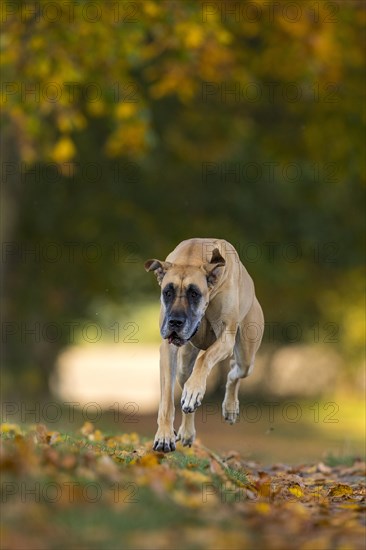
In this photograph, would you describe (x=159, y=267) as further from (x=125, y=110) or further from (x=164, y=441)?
(x=125, y=110)

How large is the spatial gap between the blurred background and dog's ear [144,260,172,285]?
5.12 meters

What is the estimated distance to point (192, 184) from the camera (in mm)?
23188

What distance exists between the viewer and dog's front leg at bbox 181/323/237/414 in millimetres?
8133

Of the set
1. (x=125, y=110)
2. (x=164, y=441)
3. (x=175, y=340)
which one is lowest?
(x=164, y=441)

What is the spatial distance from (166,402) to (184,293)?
86cm

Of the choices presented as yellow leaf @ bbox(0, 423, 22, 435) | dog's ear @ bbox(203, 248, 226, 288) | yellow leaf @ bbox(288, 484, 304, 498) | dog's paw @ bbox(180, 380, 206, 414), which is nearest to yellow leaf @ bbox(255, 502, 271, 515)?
yellow leaf @ bbox(288, 484, 304, 498)

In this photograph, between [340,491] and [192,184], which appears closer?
[340,491]

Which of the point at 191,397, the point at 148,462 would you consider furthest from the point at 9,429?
the point at 148,462

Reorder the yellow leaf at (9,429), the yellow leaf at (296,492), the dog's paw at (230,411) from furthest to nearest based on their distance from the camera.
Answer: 1. the dog's paw at (230,411)
2. the yellow leaf at (9,429)
3. the yellow leaf at (296,492)

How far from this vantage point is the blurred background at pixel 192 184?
16.1m

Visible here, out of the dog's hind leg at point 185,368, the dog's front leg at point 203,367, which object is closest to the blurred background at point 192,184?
the dog's hind leg at point 185,368

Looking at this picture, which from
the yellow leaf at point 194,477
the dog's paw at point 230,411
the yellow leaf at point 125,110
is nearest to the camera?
the yellow leaf at point 194,477

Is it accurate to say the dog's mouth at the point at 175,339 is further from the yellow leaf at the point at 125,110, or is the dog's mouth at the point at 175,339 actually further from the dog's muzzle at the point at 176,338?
the yellow leaf at the point at 125,110

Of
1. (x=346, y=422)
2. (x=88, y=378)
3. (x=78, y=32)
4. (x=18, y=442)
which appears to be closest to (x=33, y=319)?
(x=346, y=422)
